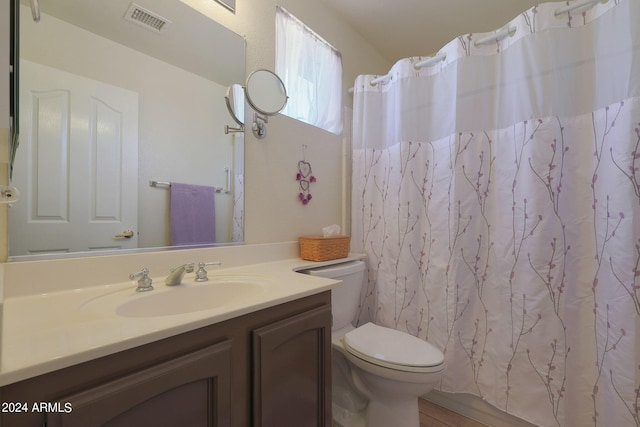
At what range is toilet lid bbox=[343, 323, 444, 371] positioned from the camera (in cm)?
108

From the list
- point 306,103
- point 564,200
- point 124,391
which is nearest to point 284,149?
point 306,103

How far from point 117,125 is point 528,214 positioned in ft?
5.51

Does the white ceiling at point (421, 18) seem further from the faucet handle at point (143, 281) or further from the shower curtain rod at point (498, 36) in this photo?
the faucet handle at point (143, 281)

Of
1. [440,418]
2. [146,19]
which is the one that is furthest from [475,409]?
[146,19]

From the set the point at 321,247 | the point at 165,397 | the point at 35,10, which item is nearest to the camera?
the point at 165,397

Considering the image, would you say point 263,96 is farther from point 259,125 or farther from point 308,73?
point 308,73

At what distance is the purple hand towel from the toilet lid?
800mm

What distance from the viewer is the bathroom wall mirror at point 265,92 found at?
127 centimetres

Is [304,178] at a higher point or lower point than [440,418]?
higher

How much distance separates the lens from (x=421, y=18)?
1.78 metres

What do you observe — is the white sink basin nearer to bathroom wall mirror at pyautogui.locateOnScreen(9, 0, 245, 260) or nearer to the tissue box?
bathroom wall mirror at pyautogui.locateOnScreen(9, 0, 245, 260)

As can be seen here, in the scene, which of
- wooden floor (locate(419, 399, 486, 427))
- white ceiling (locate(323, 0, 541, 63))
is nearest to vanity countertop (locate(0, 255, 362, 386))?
wooden floor (locate(419, 399, 486, 427))

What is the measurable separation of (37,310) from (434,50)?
2659mm

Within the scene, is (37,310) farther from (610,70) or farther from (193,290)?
(610,70)
